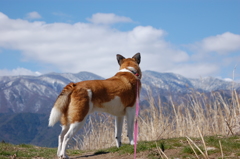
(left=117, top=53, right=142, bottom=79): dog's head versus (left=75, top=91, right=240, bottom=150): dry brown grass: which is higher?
(left=117, top=53, right=142, bottom=79): dog's head

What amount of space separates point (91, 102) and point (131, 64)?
82.1 inches

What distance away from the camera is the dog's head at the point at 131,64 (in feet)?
27.5

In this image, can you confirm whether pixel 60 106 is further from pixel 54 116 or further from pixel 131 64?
pixel 131 64

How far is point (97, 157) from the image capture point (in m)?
7.24

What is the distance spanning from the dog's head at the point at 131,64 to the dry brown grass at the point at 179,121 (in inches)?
112

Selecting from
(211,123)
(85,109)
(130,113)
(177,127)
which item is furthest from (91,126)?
(85,109)

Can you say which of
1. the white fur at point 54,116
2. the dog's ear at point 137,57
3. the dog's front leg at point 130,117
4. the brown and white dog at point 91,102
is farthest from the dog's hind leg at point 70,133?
the dog's ear at point 137,57

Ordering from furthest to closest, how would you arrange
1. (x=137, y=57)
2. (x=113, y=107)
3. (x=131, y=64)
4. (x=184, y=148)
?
1. (x=137, y=57)
2. (x=131, y=64)
3. (x=113, y=107)
4. (x=184, y=148)

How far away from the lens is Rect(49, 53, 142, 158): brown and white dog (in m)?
6.74

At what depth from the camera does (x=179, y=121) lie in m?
11.8

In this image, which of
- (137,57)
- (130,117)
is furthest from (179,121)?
(130,117)

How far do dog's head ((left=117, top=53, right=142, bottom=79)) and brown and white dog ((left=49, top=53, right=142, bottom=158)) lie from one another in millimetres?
154

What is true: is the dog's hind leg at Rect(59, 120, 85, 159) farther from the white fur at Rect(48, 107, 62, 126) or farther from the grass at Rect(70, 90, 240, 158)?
the grass at Rect(70, 90, 240, 158)

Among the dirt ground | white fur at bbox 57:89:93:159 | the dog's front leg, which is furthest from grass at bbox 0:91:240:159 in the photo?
white fur at bbox 57:89:93:159
